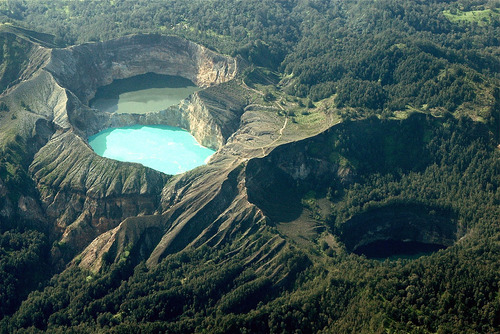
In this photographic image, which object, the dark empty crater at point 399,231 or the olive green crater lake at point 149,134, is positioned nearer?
the dark empty crater at point 399,231

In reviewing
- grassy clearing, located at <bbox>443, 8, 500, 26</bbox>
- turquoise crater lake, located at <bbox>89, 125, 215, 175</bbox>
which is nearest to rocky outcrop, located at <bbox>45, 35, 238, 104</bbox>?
turquoise crater lake, located at <bbox>89, 125, 215, 175</bbox>

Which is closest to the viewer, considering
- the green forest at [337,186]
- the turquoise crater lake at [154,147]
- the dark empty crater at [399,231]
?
the green forest at [337,186]

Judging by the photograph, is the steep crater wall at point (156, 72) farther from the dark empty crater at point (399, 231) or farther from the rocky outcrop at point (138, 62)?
the dark empty crater at point (399, 231)

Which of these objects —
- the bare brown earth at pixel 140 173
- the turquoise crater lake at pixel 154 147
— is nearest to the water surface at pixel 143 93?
the bare brown earth at pixel 140 173

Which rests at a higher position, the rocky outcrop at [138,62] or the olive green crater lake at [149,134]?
the rocky outcrop at [138,62]

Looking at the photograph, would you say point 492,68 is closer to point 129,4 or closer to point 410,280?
point 410,280

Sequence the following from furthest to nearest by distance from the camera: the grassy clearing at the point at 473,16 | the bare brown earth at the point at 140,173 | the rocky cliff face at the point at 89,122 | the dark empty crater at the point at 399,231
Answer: the grassy clearing at the point at 473,16 < the dark empty crater at the point at 399,231 < the rocky cliff face at the point at 89,122 < the bare brown earth at the point at 140,173

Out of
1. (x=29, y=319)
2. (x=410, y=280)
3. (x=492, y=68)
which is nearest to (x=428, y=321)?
(x=410, y=280)

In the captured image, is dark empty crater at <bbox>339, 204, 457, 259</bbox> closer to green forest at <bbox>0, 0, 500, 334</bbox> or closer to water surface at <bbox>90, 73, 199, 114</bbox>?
green forest at <bbox>0, 0, 500, 334</bbox>
